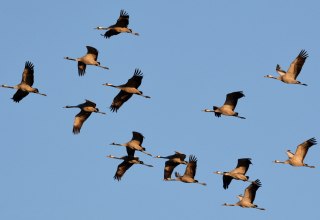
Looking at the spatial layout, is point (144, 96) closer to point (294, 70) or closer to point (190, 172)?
point (190, 172)

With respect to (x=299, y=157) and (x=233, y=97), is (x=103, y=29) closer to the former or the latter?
(x=233, y=97)

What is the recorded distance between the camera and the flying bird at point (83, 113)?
2060 inches

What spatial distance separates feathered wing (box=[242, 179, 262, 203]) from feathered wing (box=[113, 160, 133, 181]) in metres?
5.88

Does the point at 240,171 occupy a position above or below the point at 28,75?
below

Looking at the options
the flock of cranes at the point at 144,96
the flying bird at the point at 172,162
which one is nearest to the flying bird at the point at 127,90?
the flock of cranes at the point at 144,96

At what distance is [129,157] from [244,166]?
5.59 meters

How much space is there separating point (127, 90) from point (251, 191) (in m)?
7.17

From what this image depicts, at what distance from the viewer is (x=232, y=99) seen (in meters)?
50.9

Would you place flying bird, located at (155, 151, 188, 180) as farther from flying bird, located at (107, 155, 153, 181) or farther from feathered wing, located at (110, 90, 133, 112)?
feathered wing, located at (110, 90, 133, 112)

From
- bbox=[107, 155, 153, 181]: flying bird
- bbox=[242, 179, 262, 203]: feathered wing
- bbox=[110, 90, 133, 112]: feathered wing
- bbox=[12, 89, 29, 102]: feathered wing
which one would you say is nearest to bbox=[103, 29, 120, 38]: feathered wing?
bbox=[110, 90, 133, 112]: feathered wing

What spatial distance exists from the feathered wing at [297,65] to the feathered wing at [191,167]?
583 cm

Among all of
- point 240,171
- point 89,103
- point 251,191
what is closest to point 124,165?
point 89,103

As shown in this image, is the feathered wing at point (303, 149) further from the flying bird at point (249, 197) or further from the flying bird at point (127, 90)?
the flying bird at point (127, 90)

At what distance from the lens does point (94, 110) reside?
52.4 metres
